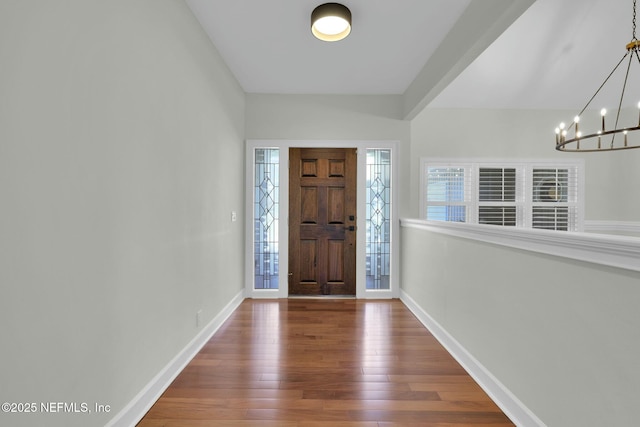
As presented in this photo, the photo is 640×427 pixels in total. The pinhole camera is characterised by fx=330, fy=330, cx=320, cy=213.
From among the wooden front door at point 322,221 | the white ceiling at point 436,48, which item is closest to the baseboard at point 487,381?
the wooden front door at point 322,221

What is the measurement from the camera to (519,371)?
1750 mm

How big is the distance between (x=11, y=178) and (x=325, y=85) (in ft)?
11.1

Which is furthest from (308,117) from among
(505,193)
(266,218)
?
(505,193)

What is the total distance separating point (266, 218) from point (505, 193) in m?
3.51

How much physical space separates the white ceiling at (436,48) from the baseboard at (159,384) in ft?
8.34

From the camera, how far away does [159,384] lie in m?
2.01

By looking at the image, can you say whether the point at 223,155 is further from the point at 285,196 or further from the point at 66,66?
the point at 66,66

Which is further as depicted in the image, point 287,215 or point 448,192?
point 448,192

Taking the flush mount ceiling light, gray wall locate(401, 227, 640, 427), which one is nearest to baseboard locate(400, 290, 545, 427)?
gray wall locate(401, 227, 640, 427)

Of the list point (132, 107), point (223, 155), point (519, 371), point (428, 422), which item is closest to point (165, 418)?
point (428, 422)

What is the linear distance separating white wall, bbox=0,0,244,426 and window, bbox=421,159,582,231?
358 cm

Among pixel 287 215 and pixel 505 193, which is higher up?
pixel 505 193

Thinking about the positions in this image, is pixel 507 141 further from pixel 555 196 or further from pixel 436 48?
pixel 436 48

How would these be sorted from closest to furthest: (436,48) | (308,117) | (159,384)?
(159,384) → (436,48) → (308,117)
